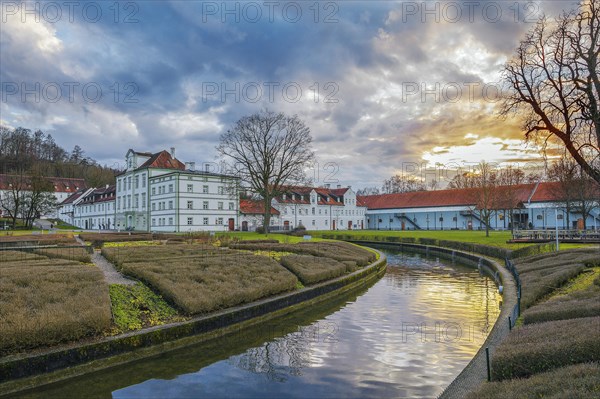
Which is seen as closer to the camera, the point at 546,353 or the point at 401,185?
the point at 546,353

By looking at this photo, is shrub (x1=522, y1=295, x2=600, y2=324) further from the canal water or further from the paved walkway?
the paved walkway

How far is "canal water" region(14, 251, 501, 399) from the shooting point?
26.7 ft

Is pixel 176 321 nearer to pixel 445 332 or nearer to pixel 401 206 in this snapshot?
pixel 445 332

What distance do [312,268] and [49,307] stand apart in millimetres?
11766

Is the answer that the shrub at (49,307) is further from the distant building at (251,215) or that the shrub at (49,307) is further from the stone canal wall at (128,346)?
the distant building at (251,215)

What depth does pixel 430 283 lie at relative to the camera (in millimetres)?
21172

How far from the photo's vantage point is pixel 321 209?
254 feet

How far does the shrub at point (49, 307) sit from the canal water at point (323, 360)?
1.04 meters

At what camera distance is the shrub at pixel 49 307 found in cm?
848

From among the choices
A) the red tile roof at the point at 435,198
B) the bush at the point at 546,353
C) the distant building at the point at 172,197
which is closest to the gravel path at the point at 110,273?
the bush at the point at 546,353

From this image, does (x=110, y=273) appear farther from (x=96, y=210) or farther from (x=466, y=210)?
(x=96, y=210)

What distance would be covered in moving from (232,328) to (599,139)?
10.8m

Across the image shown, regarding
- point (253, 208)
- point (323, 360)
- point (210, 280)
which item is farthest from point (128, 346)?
point (253, 208)

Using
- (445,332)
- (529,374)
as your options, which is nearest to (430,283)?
(445,332)
